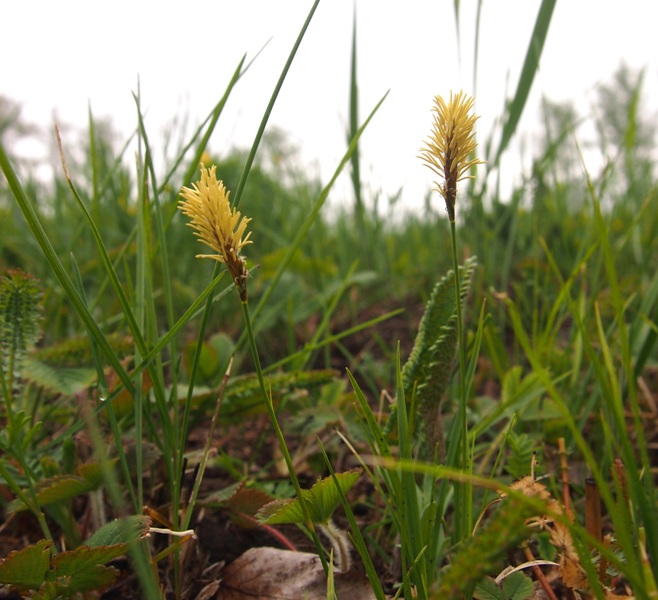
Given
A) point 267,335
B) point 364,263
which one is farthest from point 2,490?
point 364,263

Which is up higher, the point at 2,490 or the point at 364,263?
the point at 364,263

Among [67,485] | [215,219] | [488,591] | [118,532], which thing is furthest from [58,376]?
[488,591]

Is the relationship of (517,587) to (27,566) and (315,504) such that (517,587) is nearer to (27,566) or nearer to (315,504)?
(315,504)

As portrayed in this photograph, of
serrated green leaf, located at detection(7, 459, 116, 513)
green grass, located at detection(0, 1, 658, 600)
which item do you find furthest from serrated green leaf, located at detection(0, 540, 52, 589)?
serrated green leaf, located at detection(7, 459, 116, 513)

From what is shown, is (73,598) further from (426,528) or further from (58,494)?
(426,528)

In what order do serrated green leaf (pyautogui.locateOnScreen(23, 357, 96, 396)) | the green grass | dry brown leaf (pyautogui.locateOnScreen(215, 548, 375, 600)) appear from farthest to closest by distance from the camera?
serrated green leaf (pyautogui.locateOnScreen(23, 357, 96, 396)) → dry brown leaf (pyautogui.locateOnScreen(215, 548, 375, 600)) → the green grass

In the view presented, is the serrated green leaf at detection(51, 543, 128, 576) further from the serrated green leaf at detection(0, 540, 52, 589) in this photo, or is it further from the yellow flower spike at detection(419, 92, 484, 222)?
the yellow flower spike at detection(419, 92, 484, 222)

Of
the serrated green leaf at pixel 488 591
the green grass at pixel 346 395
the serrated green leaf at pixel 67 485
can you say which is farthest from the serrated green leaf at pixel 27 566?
the serrated green leaf at pixel 488 591
